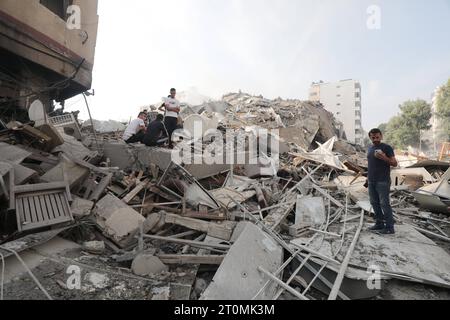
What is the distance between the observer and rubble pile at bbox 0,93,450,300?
279 cm

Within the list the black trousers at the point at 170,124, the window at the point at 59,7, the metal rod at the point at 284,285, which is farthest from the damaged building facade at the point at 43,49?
the metal rod at the point at 284,285

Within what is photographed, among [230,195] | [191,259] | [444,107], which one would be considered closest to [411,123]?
[444,107]

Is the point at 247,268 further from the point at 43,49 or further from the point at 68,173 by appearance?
the point at 43,49

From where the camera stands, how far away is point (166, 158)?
554 centimetres

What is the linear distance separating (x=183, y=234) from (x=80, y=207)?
58.1 inches

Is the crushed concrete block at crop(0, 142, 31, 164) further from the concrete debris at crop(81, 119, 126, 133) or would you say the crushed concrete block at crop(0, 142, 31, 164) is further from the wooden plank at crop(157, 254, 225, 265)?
the concrete debris at crop(81, 119, 126, 133)

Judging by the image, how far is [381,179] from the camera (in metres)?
4.24

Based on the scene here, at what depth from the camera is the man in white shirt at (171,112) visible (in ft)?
22.7

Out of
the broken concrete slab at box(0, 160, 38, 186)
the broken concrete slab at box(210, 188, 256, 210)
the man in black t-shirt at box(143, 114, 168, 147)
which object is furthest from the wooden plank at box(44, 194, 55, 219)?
the man in black t-shirt at box(143, 114, 168, 147)

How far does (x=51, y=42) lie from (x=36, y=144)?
4.97 metres

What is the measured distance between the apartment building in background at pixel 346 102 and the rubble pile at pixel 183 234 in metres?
39.8

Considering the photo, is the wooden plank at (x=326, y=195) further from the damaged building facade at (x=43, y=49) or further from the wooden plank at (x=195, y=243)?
the damaged building facade at (x=43, y=49)

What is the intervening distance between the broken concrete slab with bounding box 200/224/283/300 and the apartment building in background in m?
43.0
